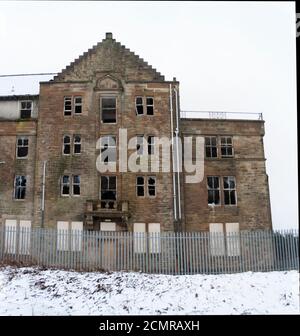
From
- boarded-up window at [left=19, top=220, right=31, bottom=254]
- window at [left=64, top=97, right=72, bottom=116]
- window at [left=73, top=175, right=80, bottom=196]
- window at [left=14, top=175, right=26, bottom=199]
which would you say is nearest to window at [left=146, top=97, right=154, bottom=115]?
window at [left=64, top=97, right=72, bottom=116]

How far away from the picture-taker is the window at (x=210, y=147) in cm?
3076

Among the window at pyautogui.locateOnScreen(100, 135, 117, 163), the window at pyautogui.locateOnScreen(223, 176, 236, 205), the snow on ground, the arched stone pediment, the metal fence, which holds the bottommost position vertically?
the snow on ground

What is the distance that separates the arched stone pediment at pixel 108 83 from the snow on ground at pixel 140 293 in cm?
1450

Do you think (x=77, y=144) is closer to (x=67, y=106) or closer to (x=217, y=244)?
(x=67, y=106)

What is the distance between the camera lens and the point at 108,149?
29.0 meters

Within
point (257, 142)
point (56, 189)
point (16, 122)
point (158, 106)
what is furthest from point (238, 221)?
point (16, 122)

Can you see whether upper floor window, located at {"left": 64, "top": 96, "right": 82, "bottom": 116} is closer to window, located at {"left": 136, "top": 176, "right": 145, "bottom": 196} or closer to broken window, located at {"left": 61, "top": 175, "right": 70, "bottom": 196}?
broken window, located at {"left": 61, "top": 175, "right": 70, "bottom": 196}

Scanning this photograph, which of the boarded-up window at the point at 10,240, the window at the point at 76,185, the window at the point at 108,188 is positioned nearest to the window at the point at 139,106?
the window at the point at 108,188

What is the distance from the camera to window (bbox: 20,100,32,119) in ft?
101

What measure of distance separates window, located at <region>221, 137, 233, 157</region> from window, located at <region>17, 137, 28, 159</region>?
13490 mm

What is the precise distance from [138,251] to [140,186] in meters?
6.62
